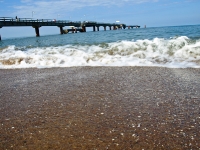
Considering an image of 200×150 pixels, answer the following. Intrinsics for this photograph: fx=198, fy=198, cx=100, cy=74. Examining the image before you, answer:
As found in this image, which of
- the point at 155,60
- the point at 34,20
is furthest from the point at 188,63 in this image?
the point at 34,20

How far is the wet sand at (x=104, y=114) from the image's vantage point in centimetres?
135

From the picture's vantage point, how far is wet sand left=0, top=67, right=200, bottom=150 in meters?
1.35

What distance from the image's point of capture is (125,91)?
94.8 inches

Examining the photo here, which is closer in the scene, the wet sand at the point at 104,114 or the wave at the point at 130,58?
the wet sand at the point at 104,114

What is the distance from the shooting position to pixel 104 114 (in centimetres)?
178

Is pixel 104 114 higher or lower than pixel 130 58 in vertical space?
lower

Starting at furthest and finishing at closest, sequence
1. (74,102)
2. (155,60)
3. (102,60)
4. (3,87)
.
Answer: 1. (102,60)
2. (155,60)
3. (3,87)
4. (74,102)

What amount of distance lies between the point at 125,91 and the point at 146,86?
0.34 meters

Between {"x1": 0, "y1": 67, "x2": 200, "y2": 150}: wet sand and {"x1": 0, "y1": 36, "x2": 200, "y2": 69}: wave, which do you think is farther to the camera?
{"x1": 0, "y1": 36, "x2": 200, "y2": 69}: wave

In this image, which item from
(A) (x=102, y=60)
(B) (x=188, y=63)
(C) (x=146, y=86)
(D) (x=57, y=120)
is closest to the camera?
(D) (x=57, y=120)

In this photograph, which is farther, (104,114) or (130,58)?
(130,58)

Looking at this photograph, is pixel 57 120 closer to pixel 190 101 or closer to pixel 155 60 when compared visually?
pixel 190 101

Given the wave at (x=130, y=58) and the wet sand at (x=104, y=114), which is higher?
the wave at (x=130, y=58)

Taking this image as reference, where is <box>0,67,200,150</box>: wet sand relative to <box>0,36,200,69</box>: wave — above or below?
below
